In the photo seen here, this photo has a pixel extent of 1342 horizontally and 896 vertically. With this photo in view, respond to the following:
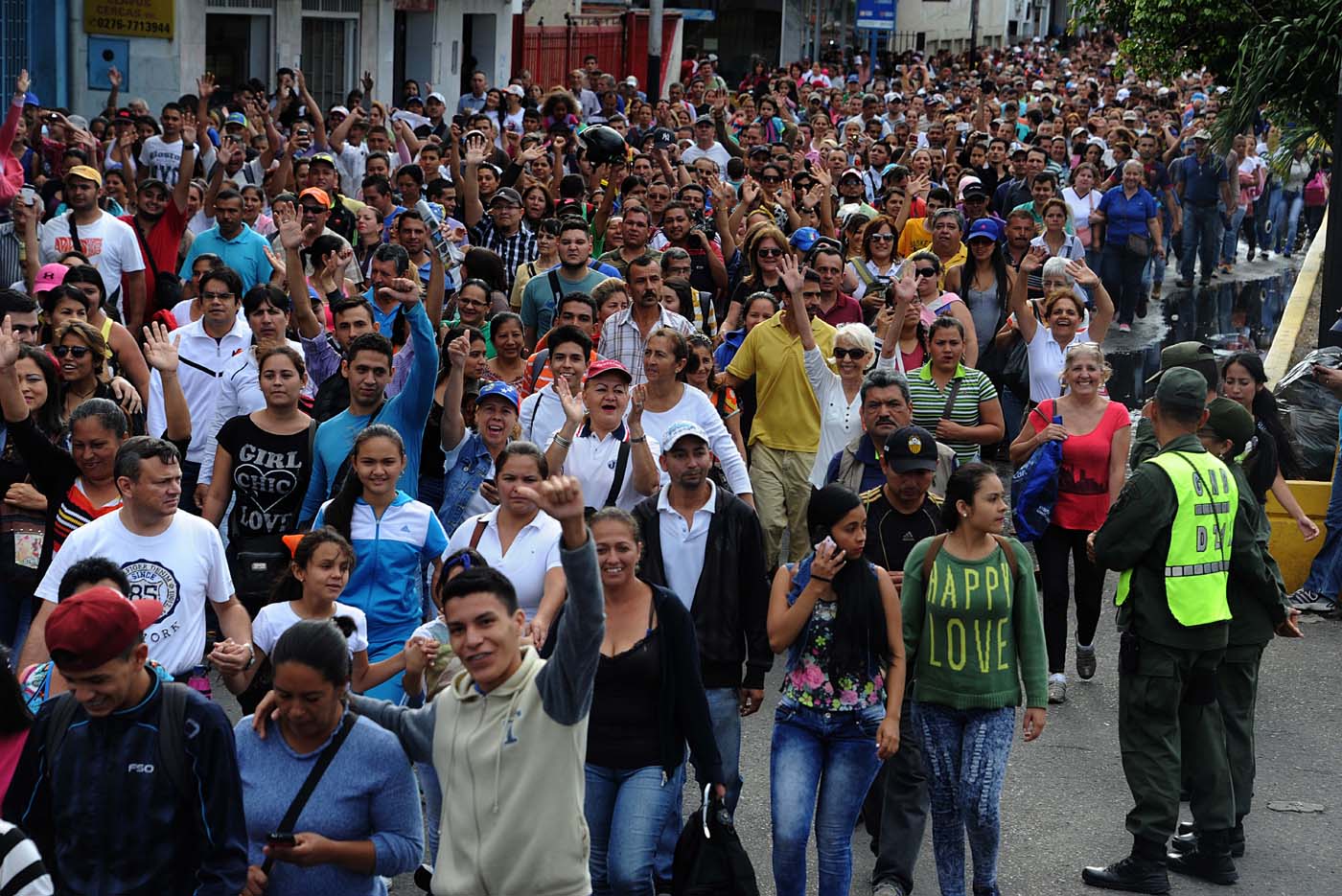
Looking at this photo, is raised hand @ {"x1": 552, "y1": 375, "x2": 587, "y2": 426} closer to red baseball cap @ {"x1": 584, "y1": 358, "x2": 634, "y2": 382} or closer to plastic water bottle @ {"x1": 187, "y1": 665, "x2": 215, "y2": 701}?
red baseball cap @ {"x1": 584, "y1": 358, "x2": 634, "y2": 382}

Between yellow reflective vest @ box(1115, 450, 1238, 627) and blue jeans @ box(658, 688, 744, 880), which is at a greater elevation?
yellow reflective vest @ box(1115, 450, 1238, 627)

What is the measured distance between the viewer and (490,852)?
4.80 m

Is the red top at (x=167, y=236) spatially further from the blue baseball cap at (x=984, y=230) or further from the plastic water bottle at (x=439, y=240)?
the blue baseball cap at (x=984, y=230)

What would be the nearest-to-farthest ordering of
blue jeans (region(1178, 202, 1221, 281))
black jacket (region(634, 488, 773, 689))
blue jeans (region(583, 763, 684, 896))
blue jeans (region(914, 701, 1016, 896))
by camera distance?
blue jeans (region(583, 763, 684, 896)), blue jeans (region(914, 701, 1016, 896)), black jacket (region(634, 488, 773, 689)), blue jeans (region(1178, 202, 1221, 281))

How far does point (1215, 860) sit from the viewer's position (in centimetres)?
708

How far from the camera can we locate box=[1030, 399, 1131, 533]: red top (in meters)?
8.79

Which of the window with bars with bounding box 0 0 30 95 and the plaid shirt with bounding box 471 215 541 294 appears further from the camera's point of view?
the window with bars with bounding box 0 0 30 95

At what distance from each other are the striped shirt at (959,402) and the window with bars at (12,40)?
14322 mm

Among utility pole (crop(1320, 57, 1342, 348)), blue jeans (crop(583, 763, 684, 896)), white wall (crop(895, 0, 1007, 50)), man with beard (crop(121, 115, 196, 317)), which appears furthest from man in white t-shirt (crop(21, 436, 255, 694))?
white wall (crop(895, 0, 1007, 50))

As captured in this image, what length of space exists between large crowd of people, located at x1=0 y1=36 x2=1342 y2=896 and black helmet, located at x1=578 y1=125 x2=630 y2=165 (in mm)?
4473

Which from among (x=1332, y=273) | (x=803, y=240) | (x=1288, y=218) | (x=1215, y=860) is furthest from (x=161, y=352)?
(x=1288, y=218)

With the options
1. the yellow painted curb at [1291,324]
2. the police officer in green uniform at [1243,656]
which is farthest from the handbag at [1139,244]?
the police officer in green uniform at [1243,656]

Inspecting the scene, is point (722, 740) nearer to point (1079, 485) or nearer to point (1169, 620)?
point (1169, 620)

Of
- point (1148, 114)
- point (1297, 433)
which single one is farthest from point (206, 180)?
point (1148, 114)
